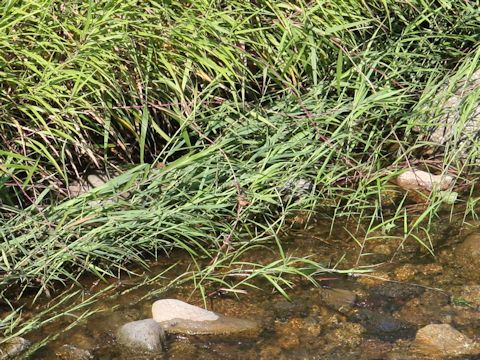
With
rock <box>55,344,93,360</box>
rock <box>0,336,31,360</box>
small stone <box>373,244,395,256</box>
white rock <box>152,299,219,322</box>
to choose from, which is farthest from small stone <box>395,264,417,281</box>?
rock <box>0,336,31,360</box>

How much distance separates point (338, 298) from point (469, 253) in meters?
0.60

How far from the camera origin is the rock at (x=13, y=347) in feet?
10.2

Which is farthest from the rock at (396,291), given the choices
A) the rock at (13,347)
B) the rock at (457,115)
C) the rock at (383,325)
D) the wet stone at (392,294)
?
the rock at (13,347)

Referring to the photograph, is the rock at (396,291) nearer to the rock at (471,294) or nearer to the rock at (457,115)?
the rock at (471,294)

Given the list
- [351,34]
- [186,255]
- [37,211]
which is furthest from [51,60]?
[351,34]

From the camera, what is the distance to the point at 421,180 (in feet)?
13.7

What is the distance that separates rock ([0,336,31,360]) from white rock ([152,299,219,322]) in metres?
0.45

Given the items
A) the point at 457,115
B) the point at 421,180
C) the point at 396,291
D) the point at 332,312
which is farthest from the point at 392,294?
the point at 457,115

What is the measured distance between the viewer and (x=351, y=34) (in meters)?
4.48

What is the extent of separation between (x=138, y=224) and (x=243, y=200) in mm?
440

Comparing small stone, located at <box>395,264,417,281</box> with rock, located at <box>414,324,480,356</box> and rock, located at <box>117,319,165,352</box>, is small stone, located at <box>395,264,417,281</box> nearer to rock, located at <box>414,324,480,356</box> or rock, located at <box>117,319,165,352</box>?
rock, located at <box>414,324,480,356</box>

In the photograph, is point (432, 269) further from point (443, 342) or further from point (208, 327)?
point (208, 327)

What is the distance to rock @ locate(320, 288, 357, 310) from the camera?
11.2 feet

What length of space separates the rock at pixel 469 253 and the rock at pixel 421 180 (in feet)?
1.22
